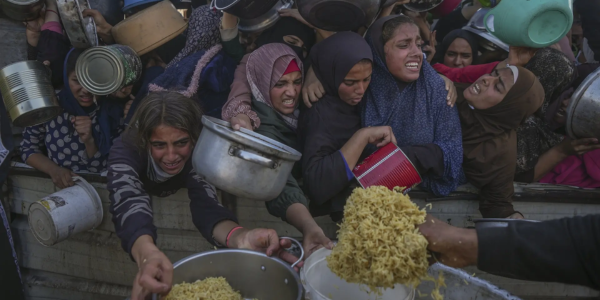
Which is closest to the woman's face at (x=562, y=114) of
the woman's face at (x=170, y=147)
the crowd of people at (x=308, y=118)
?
the crowd of people at (x=308, y=118)

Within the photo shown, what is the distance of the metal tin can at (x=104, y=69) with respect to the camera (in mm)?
3076

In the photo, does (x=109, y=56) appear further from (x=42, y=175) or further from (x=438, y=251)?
(x=438, y=251)

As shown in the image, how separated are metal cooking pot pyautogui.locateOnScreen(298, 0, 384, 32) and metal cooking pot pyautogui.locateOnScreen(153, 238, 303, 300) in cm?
173

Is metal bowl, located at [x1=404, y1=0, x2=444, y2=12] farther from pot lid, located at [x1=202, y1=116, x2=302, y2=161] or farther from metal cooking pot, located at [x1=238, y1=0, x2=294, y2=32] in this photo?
pot lid, located at [x1=202, y1=116, x2=302, y2=161]

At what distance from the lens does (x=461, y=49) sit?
4.17 metres

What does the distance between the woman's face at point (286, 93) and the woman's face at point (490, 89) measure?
4.04 ft

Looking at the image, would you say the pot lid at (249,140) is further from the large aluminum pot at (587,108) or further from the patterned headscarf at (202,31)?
the large aluminum pot at (587,108)

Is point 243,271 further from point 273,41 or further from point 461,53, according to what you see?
point 461,53

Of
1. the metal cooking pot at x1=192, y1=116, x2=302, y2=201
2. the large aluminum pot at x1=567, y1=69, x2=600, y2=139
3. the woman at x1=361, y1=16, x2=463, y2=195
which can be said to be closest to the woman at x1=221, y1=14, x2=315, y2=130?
the woman at x1=361, y1=16, x2=463, y2=195

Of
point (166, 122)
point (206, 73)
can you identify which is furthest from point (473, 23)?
point (166, 122)

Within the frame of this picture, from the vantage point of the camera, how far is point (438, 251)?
158 cm

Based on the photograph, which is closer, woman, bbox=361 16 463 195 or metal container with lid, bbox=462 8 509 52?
woman, bbox=361 16 463 195

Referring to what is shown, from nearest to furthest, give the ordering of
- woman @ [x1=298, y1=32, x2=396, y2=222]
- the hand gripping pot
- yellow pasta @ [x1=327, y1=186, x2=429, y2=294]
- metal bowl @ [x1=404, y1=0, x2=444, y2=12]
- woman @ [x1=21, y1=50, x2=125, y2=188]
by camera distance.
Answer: yellow pasta @ [x1=327, y1=186, x2=429, y2=294]
the hand gripping pot
woman @ [x1=298, y1=32, x2=396, y2=222]
woman @ [x1=21, y1=50, x2=125, y2=188]
metal bowl @ [x1=404, y1=0, x2=444, y2=12]

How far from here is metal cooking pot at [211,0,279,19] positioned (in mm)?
3056
